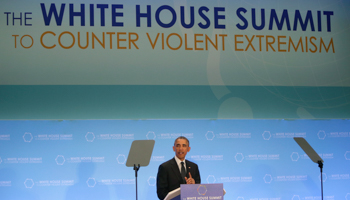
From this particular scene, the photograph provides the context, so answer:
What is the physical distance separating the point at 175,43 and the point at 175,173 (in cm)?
263

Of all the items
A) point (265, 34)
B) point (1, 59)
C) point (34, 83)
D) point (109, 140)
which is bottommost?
point (109, 140)

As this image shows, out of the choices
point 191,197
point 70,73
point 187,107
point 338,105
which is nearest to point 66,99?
point 70,73

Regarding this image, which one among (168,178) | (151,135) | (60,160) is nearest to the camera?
(168,178)

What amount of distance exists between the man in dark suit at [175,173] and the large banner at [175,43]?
75.9 inches

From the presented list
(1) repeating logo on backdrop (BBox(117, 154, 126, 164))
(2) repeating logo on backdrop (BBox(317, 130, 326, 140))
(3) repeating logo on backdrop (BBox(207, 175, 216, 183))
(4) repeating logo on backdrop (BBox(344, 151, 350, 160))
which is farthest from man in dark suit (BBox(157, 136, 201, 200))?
(4) repeating logo on backdrop (BBox(344, 151, 350, 160))

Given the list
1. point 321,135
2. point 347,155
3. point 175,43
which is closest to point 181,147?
point 175,43

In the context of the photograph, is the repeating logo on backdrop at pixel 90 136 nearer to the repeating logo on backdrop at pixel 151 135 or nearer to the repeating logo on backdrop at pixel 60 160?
the repeating logo on backdrop at pixel 60 160

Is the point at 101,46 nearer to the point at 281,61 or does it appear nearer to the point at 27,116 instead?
the point at 27,116

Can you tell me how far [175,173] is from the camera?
4.06 m

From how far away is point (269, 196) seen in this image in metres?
5.54

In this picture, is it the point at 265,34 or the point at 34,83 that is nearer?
the point at 34,83

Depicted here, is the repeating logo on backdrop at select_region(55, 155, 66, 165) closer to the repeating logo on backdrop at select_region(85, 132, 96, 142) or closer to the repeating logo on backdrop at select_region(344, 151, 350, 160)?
the repeating logo on backdrop at select_region(85, 132, 96, 142)

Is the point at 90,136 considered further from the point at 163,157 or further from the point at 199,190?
the point at 199,190

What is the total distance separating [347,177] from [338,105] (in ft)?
4.19
